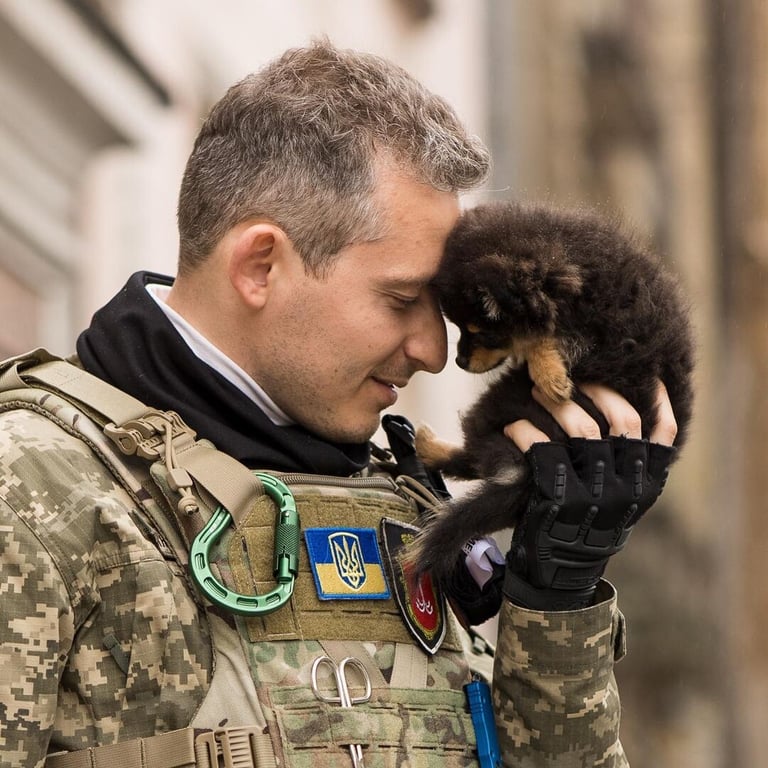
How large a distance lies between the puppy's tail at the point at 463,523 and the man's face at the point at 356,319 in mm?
254

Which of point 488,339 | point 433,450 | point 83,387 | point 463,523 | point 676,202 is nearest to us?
point 83,387

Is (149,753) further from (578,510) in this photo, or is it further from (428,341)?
(428,341)

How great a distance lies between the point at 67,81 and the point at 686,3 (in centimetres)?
531

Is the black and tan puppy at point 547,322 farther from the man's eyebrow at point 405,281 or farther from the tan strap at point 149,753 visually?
the tan strap at point 149,753

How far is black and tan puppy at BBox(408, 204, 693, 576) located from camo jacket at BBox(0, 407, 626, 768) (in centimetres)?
51

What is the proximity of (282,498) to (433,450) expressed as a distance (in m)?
0.64

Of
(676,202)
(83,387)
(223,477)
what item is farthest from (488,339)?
(676,202)

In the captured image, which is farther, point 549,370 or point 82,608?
point 549,370

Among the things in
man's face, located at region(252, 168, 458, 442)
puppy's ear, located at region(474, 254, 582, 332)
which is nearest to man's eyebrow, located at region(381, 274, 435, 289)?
man's face, located at region(252, 168, 458, 442)


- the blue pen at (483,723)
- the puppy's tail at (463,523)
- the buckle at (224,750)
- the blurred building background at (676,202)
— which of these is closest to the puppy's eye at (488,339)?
the puppy's tail at (463,523)

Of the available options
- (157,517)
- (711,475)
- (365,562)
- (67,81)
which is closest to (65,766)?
(157,517)

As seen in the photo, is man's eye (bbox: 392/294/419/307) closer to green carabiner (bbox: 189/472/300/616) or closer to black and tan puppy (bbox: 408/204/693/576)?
black and tan puppy (bbox: 408/204/693/576)

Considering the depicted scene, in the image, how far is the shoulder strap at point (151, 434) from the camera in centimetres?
207

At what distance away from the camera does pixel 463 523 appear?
2.33m
